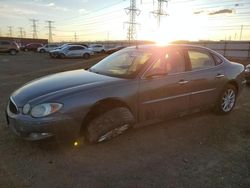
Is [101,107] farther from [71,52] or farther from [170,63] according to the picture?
[71,52]

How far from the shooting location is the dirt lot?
Answer: 9.26 feet

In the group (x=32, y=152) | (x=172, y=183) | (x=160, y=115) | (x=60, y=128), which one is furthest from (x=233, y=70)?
(x=32, y=152)

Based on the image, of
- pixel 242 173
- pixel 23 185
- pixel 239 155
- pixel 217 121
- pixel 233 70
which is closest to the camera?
pixel 23 185

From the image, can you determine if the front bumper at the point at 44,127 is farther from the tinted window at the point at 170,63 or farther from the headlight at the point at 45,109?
the tinted window at the point at 170,63

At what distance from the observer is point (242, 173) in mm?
3057

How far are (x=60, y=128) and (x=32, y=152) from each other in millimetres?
634

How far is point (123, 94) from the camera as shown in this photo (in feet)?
11.8

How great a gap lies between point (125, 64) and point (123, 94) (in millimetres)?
918

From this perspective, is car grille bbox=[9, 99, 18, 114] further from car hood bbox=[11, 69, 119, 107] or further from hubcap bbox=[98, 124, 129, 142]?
hubcap bbox=[98, 124, 129, 142]

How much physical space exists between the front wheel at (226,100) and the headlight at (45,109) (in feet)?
11.3

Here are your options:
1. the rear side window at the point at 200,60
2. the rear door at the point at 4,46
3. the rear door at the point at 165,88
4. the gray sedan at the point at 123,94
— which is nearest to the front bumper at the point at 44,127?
the gray sedan at the point at 123,94

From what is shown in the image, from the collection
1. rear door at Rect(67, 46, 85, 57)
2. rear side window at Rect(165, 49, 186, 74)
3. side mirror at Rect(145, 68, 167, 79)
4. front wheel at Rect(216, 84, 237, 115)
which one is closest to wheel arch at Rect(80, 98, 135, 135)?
side mirror at Rect(145, 68, 167, 79)

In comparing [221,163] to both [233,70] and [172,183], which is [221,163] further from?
[233,70]

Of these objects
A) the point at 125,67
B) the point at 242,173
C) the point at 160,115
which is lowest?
the point at 242,173
